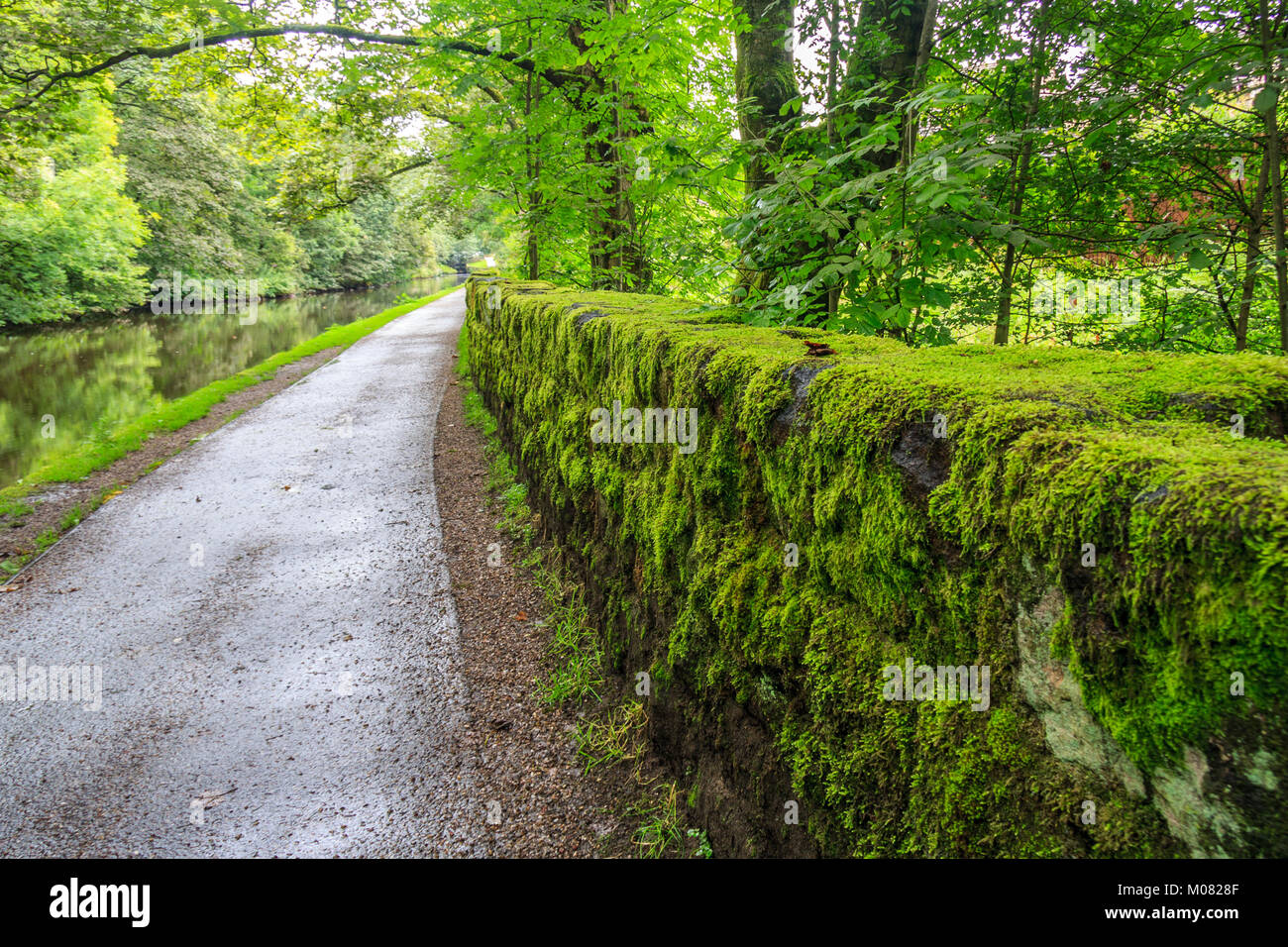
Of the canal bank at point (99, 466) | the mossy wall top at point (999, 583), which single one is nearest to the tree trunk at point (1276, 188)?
the mossy wall top at point (999, 583)

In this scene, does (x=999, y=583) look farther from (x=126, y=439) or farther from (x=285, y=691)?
(x=126, y=439)

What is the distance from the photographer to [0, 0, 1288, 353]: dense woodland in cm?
349

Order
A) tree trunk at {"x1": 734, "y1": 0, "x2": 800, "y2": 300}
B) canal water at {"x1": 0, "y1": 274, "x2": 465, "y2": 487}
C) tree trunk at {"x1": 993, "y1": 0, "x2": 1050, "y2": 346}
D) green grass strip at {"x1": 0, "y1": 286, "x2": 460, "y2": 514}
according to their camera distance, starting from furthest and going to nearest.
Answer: canal water at {"x1": 0, "y1": 274, "x2": 465, "y2": 487} < green grass strip at {"x1": 0, "y1": 286, "x2": 460, "y2": 514} < tree trunk at {"x1": 734, "y1": 0, "x2": 800, "y2": 300} < tree trunk at {"x1": 993, "y1": 0, "x2": 1050, "y2": 346}

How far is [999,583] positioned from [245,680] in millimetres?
4725

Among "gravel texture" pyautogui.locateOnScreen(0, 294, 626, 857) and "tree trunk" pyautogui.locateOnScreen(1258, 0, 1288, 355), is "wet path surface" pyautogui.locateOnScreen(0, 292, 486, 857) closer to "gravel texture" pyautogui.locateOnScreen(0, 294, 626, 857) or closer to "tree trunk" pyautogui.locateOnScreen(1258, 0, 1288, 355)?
"gravel texture" pyautogui.locateOnScreen(0, 294, 626, 857)

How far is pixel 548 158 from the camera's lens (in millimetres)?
8211

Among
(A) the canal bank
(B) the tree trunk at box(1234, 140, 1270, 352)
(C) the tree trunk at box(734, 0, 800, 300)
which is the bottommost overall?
(A) the canal bank

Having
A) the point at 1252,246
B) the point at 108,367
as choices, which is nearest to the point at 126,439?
the point at 108,367

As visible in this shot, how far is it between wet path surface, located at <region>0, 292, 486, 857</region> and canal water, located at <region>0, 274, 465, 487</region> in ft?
18.8

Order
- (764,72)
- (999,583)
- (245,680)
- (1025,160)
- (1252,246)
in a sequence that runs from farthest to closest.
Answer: (764,72) < (245,680) < (1025,160) < (1252,246) < (999,583)

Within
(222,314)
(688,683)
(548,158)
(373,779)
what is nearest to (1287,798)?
(688,683)

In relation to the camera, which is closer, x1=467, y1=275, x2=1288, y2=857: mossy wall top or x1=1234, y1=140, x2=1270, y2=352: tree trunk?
x1=467, y1=275, x2=1288, y2=857: mossy wall top

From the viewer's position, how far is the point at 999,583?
4.82ft

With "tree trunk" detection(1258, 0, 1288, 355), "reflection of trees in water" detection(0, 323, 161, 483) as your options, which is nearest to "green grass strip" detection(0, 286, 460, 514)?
"reflection of trees in water" detection(0, 323, 161, 483)
